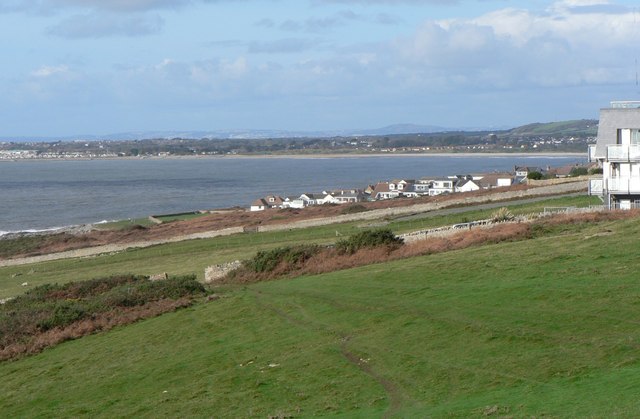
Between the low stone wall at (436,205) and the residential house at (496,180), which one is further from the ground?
the low stone wall at (436,205)

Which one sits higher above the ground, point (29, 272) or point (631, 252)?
point (631, 252)

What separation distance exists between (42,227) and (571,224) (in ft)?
253

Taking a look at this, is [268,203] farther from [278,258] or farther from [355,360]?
[355,360]

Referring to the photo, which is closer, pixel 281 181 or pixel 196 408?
pixel 196 408

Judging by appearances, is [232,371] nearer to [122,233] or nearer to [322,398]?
[322,398]

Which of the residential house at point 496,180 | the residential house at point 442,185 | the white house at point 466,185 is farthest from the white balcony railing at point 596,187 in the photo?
the residential house at point 442,185

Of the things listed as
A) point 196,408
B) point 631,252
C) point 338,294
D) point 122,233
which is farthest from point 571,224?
point 122,233

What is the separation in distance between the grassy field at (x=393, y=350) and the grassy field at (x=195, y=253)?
16.5 meters

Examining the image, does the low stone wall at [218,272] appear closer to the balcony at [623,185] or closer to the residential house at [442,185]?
the balcony at [623,185]

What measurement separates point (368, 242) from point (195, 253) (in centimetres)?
1804

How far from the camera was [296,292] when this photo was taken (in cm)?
2795

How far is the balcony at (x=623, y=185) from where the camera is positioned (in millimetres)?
37469

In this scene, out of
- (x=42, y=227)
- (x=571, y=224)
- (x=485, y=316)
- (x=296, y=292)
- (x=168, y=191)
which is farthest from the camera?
(x=168, y=191)

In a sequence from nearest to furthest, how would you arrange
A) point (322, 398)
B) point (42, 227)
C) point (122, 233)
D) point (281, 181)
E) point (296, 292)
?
point (322, 398) < point (296, 292) < point (122, 233) < point (42, 227) < point (281, 181)
